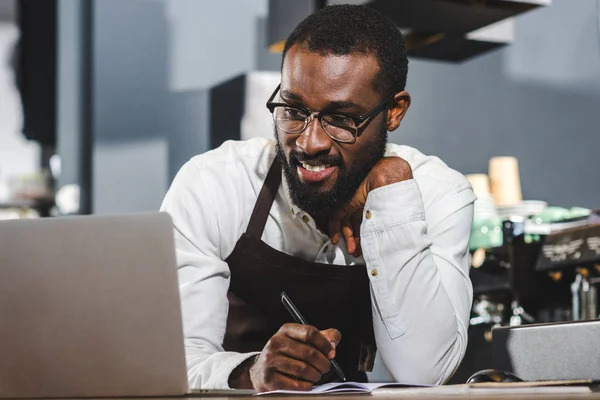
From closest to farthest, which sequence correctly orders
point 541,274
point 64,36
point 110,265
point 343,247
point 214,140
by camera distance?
1. point 110,265
2. point 343,247
3. point 541,274
4. point 214,140
5. point 64,36

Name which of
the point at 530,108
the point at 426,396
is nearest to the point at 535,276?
the point at 530,108

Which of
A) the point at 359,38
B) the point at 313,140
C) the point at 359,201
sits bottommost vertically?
the point at 359,201

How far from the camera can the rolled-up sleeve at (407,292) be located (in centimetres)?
153

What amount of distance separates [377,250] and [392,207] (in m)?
0.08

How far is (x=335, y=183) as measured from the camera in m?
1.65

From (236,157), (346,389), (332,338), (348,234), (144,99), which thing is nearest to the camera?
(346,389)

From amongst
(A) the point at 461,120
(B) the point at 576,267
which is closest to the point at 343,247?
(B) the point at 576,267

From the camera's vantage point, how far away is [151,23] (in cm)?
386

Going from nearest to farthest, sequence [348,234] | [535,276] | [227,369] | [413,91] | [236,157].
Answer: [227,369] < [348,234] < [236,157] < [535,276] < [413,91]

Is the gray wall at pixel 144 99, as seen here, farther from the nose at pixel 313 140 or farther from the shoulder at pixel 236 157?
the nose at pixel 313 140

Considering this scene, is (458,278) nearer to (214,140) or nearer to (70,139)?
(214,140)

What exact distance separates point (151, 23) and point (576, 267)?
2.09 meters

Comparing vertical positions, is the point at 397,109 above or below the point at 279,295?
above

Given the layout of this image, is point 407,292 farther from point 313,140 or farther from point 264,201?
point 264,201
